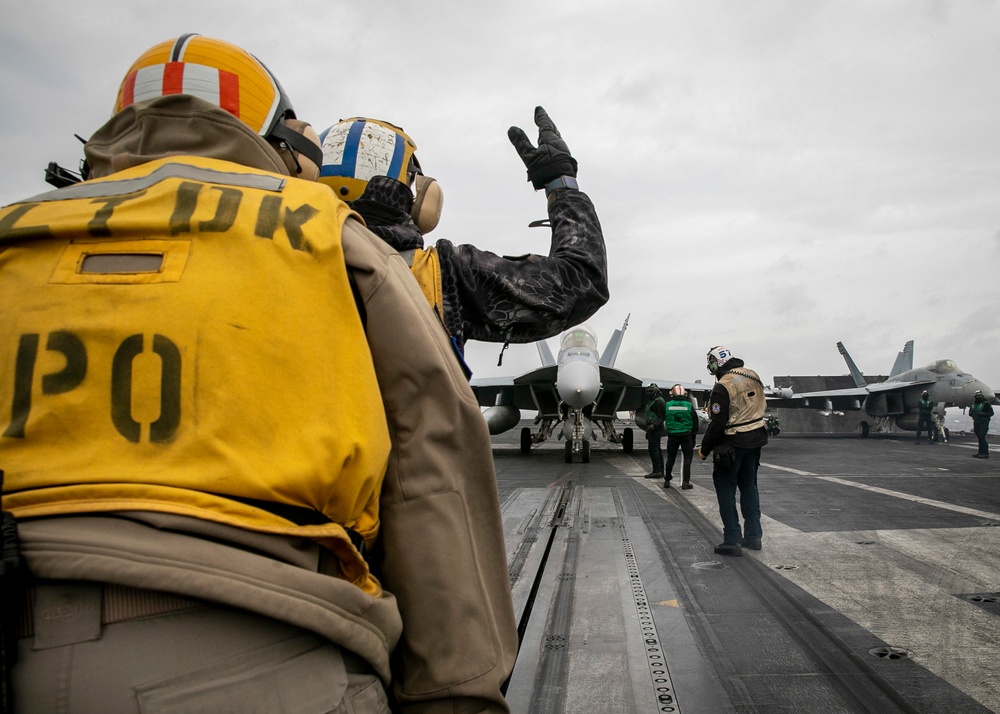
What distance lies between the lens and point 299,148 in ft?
4.62

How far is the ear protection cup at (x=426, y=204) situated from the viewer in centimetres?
168

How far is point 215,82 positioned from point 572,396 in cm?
1253

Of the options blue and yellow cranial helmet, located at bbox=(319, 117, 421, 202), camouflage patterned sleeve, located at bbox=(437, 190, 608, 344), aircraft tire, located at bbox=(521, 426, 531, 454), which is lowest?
aircraft tire, located at bbox=(521, 426, 531, 454)

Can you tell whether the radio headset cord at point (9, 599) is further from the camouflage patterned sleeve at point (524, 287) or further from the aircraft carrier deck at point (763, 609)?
the aircraft carrier deck at point (763, 609)

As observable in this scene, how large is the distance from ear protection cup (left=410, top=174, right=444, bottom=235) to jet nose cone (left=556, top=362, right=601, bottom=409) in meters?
11.9

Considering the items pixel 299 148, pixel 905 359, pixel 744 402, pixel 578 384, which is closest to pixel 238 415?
pixel 299 148

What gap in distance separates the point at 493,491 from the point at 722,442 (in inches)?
209

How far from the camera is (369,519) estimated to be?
1.06 m

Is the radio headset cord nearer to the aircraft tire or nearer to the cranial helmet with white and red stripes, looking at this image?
the cranial helmet with white and red stripes

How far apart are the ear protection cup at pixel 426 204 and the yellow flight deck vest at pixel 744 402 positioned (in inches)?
199

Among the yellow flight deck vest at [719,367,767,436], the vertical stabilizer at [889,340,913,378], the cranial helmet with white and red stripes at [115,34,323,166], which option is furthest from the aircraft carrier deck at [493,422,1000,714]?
the vertical stabilizer at [889,340,913,378]

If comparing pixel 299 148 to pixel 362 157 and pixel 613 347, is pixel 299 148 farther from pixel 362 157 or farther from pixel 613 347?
pixel 613 347

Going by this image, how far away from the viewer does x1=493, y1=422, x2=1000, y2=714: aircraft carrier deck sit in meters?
2.83

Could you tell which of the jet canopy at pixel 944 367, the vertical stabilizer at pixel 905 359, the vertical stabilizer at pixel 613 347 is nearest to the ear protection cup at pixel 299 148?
the vertical stabilizer at pixel 613 347
